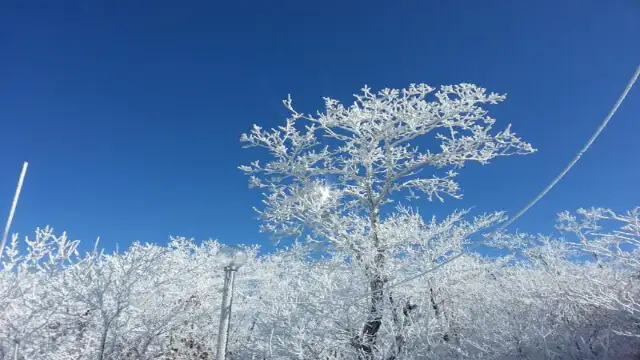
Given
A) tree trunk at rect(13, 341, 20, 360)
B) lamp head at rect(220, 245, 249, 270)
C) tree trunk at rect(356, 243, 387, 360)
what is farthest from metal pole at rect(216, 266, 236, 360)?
tree trunk at rect(13, 341, 20, 360)

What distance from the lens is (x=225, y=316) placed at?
213 inches

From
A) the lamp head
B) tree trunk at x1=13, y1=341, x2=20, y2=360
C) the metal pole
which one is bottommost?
tree trunk at x1=13, y1=341, x2=20, y2=360

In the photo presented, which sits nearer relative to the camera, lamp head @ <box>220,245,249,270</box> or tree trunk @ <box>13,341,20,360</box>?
lamp head @ <box>220,245,249,270</box>

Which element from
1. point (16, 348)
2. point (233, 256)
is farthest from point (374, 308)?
point (16, 348)

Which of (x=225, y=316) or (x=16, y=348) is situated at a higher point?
(x=225, y=316)

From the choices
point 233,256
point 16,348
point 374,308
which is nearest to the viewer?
point 233,256

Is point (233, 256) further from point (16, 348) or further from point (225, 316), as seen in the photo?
point (16, 348)

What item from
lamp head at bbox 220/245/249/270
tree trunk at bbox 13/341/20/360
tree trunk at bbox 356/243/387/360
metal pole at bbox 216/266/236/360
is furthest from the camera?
tree trunk at bbox 13/341/20/360

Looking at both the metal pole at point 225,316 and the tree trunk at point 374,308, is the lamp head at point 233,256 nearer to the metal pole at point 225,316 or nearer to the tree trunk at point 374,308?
the metal pole at point 225,316

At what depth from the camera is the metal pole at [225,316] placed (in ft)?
17.2

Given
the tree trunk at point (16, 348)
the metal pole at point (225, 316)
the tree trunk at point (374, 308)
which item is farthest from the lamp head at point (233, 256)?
the tree trunk at point (16, 348)

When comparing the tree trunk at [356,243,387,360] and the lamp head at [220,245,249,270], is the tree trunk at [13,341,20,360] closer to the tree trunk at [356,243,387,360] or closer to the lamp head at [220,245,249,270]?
the lamp head at [220,245,249,270]

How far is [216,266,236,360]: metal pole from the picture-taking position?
5.24 meters

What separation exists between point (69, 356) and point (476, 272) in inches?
688
